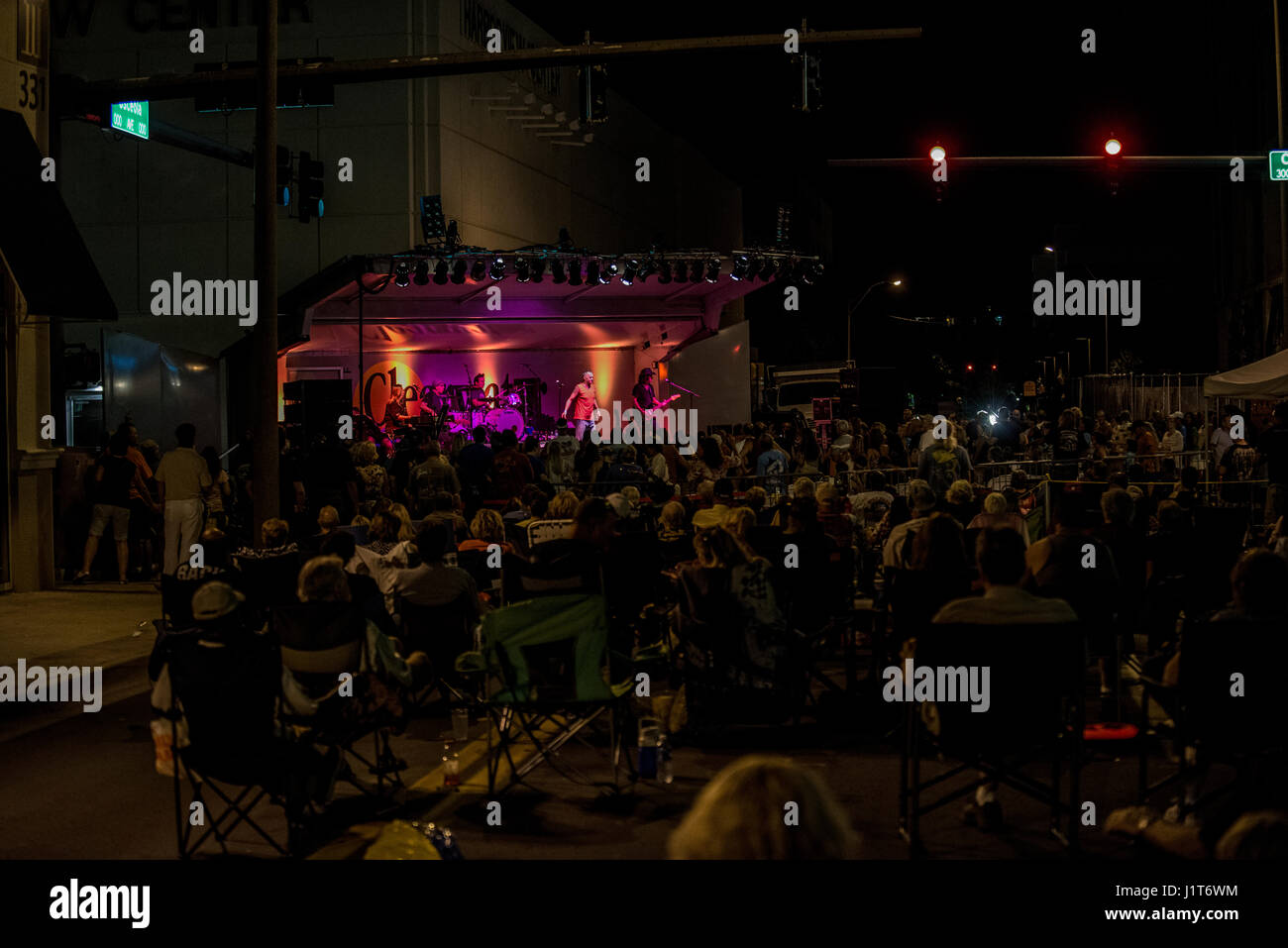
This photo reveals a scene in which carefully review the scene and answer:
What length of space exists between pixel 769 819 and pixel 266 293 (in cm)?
1149

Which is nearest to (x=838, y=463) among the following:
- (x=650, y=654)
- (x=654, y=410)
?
(x=654, y=410)

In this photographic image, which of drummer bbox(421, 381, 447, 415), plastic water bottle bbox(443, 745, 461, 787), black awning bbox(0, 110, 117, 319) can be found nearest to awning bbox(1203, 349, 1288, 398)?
plastic water bottle bbox(443, 745, 461, 787)

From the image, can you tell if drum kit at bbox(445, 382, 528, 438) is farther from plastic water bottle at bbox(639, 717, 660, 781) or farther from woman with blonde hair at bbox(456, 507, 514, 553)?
plastic water bottle at bbox(639, 717, 660, 781)

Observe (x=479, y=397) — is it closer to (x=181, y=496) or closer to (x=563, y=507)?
(x=181, y=496)

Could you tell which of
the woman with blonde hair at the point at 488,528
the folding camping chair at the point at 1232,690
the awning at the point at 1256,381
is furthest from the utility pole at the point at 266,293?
the awning at the point at 1256,381

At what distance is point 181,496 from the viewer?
1580 cm

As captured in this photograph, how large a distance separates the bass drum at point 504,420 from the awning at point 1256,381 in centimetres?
1574

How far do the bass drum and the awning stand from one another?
620 inches

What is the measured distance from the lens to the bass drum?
31.0 m

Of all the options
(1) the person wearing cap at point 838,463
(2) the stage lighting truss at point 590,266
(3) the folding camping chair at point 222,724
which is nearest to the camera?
(3) the folding camping chair at point 222,724

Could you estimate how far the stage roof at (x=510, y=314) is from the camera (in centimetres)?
2773

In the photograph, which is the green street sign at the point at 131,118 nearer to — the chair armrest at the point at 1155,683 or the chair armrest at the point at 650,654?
the chair armrest at the point at 650,654

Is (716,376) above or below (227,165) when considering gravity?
below
